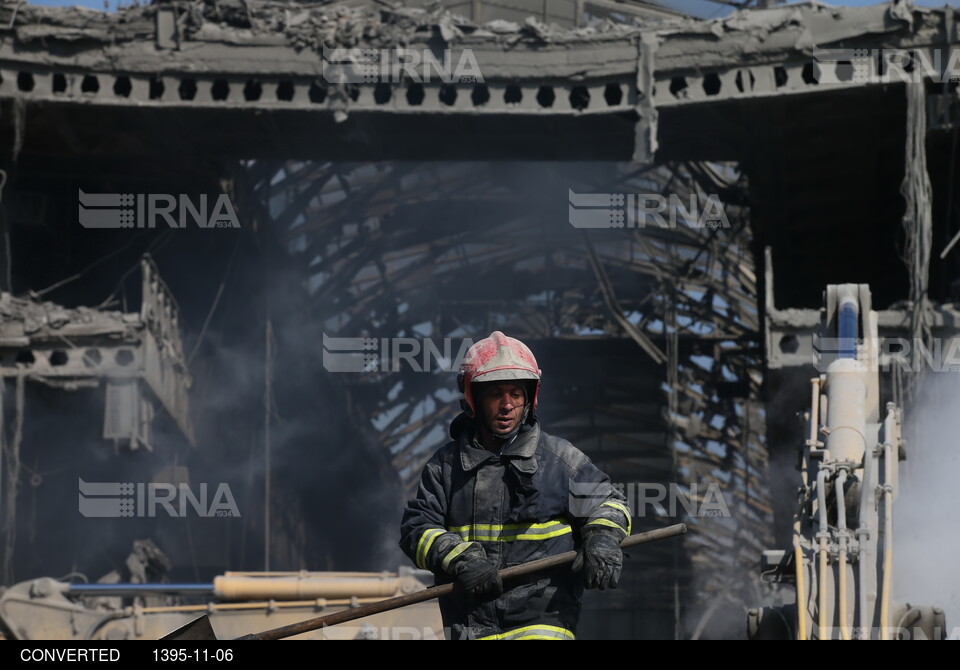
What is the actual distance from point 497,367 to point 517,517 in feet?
2.28

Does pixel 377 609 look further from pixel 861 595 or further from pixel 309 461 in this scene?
pixel 309 461

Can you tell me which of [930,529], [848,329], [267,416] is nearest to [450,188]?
[267,416]

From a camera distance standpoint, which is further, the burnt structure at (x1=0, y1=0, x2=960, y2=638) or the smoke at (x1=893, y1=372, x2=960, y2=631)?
the burnt structure at (x1=0, y1=0, x2=960, y2=638)

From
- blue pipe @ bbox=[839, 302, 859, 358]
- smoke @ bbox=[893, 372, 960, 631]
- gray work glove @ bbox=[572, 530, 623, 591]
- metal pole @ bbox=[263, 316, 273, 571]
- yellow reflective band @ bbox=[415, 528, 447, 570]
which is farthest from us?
metal pole @ bbox=[263, 316, 273, 571]

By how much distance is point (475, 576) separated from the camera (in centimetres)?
723

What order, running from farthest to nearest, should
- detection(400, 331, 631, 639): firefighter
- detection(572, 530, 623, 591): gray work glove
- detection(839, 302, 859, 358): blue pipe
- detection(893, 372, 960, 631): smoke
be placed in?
detection(893, 372, 960, 631): smoke < detection(839, 302, 859, 358): blue pipe < detection(400, 331, 631, 639): firefighter < detection(572, 530, 623, 591): gray work glove

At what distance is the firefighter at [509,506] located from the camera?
758 cm

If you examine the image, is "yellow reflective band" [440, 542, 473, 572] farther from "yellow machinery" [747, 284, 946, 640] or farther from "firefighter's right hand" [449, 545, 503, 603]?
"yellow machinery" [747, 284, 946, 640]

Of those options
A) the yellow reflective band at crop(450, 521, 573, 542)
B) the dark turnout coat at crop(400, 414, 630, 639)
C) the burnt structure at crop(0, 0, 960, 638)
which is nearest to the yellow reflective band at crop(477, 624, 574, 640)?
the dark turnout coat at crop(400, 414, 630, 639)

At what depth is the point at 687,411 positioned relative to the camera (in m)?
38.7

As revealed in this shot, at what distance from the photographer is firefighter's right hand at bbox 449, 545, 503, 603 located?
723cm

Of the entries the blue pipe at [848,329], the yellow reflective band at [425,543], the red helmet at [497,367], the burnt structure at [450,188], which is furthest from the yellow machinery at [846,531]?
the burnt structure at [450,188]

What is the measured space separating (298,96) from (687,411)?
15.5m

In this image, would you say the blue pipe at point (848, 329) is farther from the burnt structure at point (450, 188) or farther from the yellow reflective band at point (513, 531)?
the yellow reflective band at point (513, 531)
